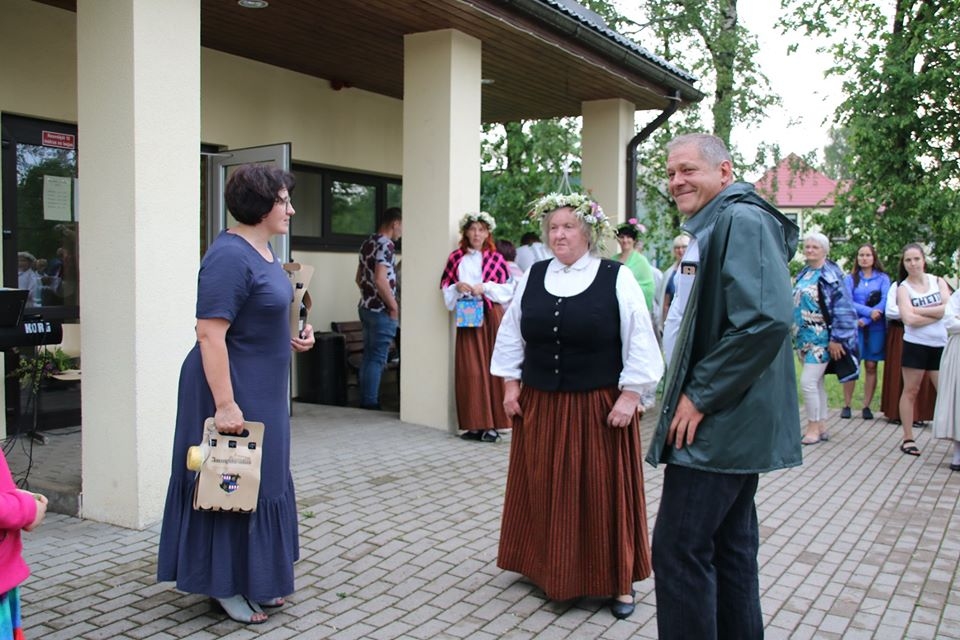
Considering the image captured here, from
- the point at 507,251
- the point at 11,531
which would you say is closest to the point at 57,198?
the point at 507,251

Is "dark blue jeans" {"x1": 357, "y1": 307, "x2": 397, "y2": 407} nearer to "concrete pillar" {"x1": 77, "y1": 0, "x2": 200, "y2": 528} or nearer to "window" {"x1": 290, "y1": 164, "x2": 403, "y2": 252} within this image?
"window" {"x1": 290, "y1": 164, "x2": 403, "y2": 252}

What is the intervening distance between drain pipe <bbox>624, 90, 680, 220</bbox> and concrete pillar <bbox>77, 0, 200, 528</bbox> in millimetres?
6773

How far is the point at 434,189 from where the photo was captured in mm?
8023

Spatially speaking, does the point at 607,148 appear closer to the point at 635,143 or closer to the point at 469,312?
the point at 635,143

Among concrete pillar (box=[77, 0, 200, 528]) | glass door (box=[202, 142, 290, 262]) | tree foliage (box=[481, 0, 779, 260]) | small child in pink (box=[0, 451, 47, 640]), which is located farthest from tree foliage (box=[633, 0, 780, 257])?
small child in pink (box=[0, 451, 47, 640])

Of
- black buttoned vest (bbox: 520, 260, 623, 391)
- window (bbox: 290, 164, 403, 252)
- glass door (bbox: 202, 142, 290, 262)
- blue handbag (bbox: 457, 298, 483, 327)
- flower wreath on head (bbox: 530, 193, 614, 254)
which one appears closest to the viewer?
black buttoned vest (bbox: 520, 260, 623, 391)

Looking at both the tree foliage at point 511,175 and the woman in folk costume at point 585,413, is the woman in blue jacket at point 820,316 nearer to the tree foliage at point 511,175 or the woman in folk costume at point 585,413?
the woman in folk costume at point 585,413

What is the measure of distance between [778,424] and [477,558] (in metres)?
2.30

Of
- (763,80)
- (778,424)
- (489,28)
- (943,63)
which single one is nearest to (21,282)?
(489,28)

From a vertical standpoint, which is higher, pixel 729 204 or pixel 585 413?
pixel 729 204

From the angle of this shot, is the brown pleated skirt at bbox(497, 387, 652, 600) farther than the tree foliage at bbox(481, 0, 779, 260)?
No

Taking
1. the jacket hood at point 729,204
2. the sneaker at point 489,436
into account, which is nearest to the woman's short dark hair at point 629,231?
Result: the sneaker at point 489,436

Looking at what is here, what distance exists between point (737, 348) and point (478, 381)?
519cm

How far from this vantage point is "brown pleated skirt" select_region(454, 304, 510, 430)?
780 centimetres
